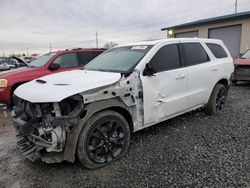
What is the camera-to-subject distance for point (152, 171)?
2799 mm

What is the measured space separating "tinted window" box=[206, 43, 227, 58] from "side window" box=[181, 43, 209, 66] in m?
0.32

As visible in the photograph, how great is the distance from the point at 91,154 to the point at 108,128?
0.43 metres

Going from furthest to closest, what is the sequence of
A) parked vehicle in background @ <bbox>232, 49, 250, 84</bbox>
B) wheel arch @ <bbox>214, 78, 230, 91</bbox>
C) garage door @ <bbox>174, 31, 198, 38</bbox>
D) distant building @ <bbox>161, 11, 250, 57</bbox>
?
garage door @ <bbox>174, 31, 198, 38</bbox>
distant building @ <bbox>161, 11, 250, 57</bbox>
parked vehicle in background @ <bbox>232, 49, 250, 84</bbox>
wheel arch @ <bbox>214, 78, 230, 91</bbox>

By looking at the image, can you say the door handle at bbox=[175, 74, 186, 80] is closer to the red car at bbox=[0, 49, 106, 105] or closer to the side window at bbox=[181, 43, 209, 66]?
the side window at bbox=[181, 43, 209, 66]

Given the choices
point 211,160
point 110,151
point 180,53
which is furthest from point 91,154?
point 180,53

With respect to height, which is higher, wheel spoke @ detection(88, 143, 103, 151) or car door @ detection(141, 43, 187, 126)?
car door @ detection(141, 43, 187, 126)

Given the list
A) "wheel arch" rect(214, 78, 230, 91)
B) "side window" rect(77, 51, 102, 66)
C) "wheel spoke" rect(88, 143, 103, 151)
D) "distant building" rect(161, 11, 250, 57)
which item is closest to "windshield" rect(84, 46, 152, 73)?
"wheel spoke" rect(88, 143, 103, 151)

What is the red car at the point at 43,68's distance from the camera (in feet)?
18.4

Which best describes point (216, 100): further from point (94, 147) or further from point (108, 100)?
point (94, 147)

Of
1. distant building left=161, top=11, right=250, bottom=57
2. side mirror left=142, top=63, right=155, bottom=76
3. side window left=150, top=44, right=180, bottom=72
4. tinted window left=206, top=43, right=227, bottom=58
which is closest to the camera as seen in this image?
side mirror left=142, top=63, right=155, bottom=76

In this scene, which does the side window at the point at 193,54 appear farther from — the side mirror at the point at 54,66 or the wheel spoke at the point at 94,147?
the side mirror at the point at 54,66

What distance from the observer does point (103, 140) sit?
2957 mm

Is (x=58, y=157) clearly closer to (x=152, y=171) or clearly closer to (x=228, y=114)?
(x=152, y=171)

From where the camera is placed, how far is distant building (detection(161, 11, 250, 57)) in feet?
43.9
